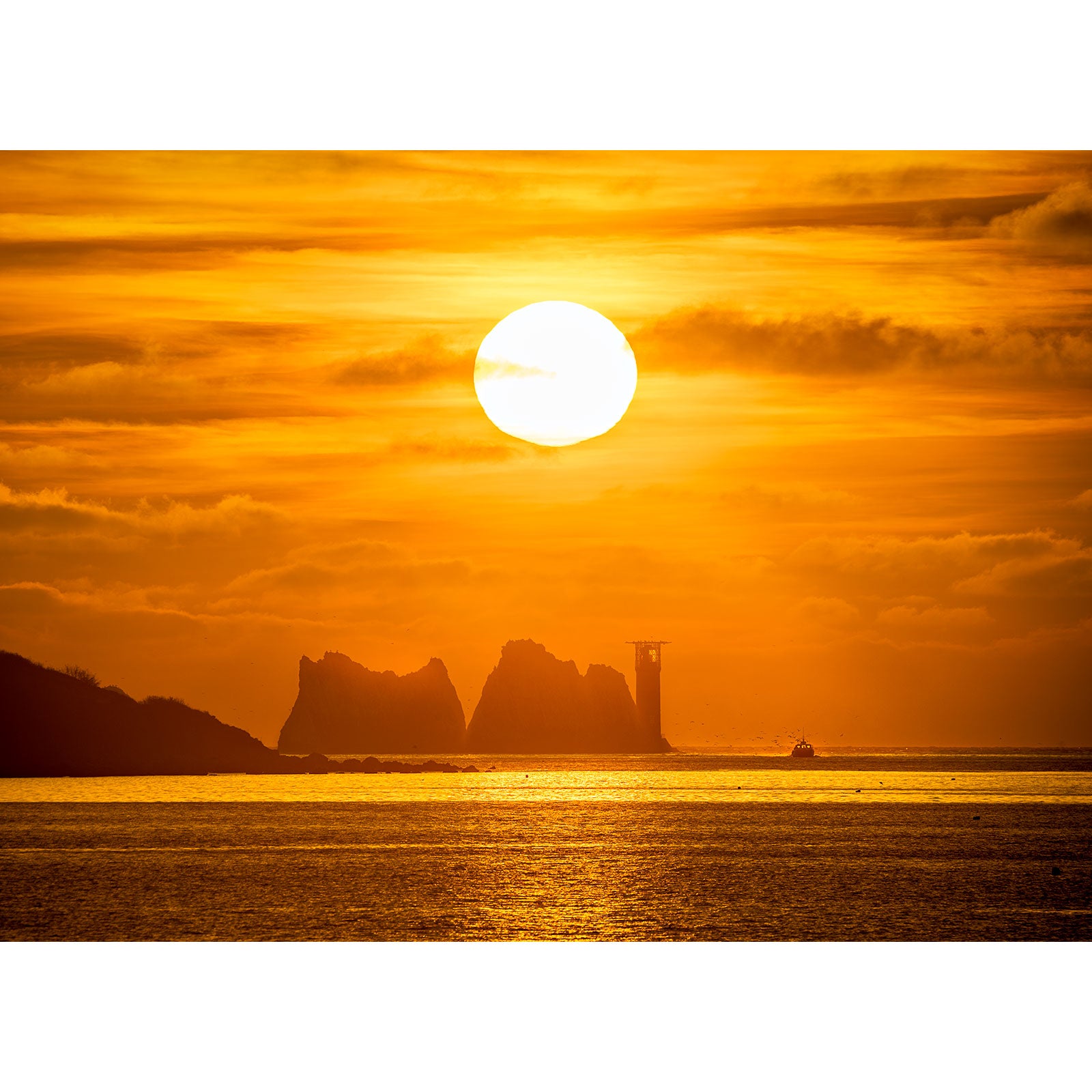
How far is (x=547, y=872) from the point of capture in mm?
39281

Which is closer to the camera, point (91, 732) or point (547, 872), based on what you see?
point (547, 872)

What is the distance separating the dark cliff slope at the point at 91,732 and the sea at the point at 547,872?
4454 cm

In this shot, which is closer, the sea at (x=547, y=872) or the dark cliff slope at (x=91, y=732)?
the sea at (x=547, y=872)

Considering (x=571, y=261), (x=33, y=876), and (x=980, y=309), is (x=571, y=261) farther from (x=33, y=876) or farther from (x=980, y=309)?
(x=33, y=876)

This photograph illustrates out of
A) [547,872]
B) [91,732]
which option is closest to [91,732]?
[91,732]

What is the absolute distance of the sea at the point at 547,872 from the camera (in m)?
28.2

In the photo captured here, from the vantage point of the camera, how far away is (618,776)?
510 feet

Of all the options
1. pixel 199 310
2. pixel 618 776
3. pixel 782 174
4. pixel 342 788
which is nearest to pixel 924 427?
pixel 782 174

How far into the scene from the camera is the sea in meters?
28.2

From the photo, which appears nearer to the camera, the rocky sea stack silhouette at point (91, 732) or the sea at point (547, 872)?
the sea at point (547, 872)

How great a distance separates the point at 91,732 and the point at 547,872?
115745mm

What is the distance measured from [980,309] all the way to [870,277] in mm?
2513

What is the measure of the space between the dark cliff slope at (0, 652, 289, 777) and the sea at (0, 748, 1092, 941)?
44.5 metres

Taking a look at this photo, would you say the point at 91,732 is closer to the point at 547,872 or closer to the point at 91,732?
the point at 91,732
